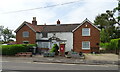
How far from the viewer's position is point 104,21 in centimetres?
5534

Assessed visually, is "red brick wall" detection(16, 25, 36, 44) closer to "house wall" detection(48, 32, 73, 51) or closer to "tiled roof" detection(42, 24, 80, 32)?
"tiled roof" detection(42, 24, 80, 32)

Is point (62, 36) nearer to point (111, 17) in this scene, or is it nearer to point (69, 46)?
point (69, 46)

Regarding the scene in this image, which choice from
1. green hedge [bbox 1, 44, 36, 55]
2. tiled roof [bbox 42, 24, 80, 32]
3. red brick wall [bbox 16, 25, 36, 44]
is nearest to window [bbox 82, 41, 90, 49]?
tiled roof [bbox 42, 24, 80, 32]

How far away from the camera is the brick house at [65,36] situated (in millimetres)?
30016

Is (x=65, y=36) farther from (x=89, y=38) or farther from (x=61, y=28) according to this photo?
(x=89, y=38)

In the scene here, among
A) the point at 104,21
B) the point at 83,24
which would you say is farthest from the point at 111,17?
the point at 83,24

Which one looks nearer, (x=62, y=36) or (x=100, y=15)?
(x=62, y=36)

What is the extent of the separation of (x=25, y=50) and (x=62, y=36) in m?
9.73

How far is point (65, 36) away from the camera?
3241cm

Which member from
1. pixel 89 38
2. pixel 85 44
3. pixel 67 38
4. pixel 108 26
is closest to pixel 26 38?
pixel 67 38

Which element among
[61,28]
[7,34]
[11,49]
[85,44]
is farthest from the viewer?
[7,34]

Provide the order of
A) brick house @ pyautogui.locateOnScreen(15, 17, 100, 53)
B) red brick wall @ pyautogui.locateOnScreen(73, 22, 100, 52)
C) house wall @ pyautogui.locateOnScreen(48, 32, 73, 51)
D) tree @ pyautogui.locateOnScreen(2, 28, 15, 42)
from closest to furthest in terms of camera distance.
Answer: red brick wall @ pyautogui.locateOnScreen(73, 22, 100, 52)
brick house @ pyautogui.locateOnScreen(15, 17, 100, 53)
house wall @ pyautogui.locateOnScreen(48, 32, 73, 51)
tree @ pyautogui.locateOnScreen(2, 28, 15, 42)

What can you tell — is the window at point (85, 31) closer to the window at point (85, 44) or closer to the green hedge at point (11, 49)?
the window at point (85, 44)

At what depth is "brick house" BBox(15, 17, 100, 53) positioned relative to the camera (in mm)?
30016
